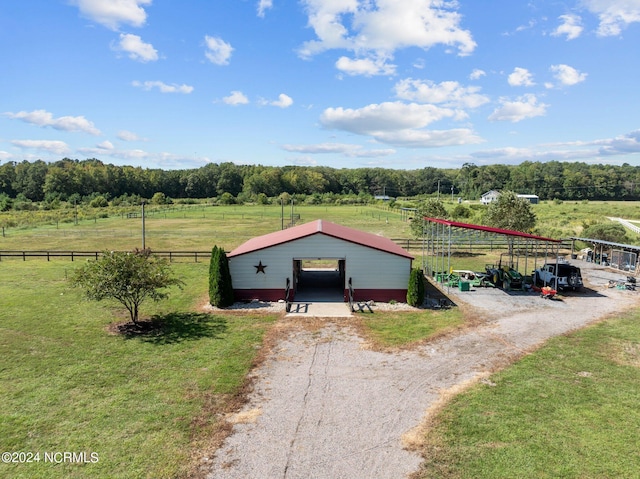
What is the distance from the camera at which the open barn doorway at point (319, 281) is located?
21.5 meters

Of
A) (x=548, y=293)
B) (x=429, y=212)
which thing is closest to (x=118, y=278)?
(x=548, y=293)

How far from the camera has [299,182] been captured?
14825 centimetres

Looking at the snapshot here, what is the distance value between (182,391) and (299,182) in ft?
457

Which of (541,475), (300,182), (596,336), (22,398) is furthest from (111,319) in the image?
(300,182)

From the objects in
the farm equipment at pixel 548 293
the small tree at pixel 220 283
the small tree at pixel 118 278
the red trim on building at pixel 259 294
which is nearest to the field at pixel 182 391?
the small tree at pixel 220 283

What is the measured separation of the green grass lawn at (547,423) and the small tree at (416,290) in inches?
251

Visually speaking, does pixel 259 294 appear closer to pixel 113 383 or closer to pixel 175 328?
pixel 175 328

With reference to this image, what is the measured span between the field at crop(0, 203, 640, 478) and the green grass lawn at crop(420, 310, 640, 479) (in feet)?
0.13

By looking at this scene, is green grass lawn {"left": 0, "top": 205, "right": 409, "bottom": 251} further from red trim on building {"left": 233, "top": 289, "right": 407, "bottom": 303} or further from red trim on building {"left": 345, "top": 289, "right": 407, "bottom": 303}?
red trim on building {"left": 345, "top": 289, "right": 407, "bottom": 303}

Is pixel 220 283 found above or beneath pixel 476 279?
above

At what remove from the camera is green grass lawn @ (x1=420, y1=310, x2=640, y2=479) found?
8.08 meters

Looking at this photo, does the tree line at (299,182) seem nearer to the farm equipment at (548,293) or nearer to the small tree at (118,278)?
the farm equipment at (548,293)

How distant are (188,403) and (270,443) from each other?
9.21 feet

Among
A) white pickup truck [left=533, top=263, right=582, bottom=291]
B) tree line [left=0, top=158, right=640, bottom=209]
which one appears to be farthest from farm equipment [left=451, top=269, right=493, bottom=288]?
tree line [left=0, top=158, right=640, bottom=209]
